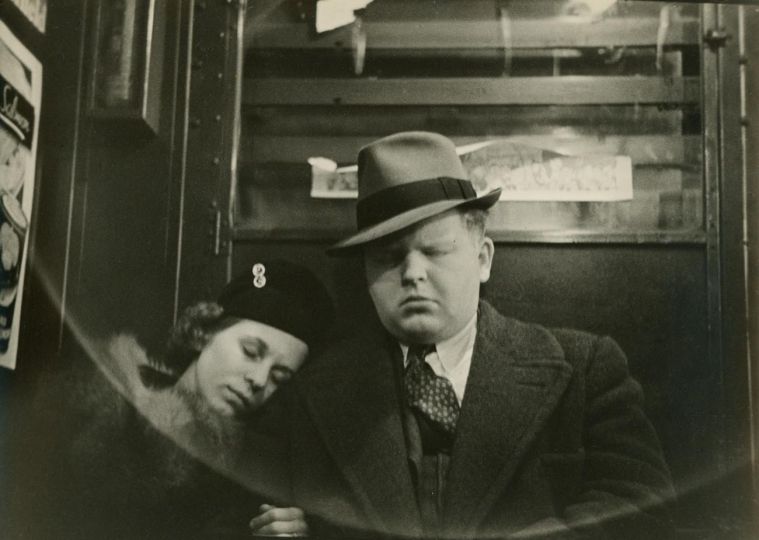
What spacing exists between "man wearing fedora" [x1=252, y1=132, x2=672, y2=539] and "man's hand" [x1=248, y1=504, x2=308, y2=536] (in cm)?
1

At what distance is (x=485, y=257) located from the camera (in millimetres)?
1947

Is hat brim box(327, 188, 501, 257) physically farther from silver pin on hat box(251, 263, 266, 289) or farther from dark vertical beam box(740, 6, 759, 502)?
dark vertical beam box(740, 6, 759, 502)

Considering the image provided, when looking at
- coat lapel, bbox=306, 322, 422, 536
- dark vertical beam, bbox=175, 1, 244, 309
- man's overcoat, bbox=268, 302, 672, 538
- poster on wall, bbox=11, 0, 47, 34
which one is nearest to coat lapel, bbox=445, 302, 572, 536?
man's overcoat, bbox=268, 302, 672, 538

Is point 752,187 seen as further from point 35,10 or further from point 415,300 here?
point 35,10

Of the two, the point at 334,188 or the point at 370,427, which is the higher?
the point at 334,188

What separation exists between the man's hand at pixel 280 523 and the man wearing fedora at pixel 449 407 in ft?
0.04

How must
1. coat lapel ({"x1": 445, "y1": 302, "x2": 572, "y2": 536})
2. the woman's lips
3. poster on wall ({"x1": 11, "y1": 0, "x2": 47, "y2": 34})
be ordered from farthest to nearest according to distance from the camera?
poster on wall ({"x1": 11, "y1": 0, "x2": 47, "y2": 34}) → the woman's lips → coat lapel ({"x1": 445, "y1": 302, "x2": 572, "y2": 536})

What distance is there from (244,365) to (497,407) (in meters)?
0.55

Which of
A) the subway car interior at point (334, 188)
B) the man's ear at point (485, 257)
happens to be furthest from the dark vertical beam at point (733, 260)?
the man's ear at point (485, 257)

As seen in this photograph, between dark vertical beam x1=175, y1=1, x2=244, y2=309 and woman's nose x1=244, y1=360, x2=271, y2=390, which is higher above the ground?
dark vertical beam x1=175, y1=1, x2=244, y2=309

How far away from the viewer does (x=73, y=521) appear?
1.89 metres

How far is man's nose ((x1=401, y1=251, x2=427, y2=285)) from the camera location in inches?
74.9

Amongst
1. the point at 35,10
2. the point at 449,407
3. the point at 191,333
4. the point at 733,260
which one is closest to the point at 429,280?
the point at 449,407

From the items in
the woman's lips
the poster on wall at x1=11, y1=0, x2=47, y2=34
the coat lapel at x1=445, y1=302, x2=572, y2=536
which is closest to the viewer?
the coat lapel at x1=445, y1=302, x2=572, y2=536
